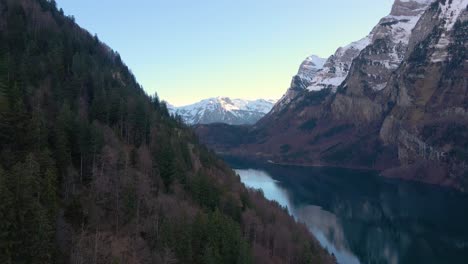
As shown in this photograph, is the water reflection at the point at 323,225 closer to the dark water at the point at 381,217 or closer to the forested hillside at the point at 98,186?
the dark water at the point at 381,217

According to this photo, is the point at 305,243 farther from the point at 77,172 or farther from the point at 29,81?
the point at 29,81

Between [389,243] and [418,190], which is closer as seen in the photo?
[389,243]

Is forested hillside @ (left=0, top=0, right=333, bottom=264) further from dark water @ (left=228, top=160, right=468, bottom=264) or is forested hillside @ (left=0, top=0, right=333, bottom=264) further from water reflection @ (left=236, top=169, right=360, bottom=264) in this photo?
dark water @ (left=228, top=160, right=468, bottom=264)

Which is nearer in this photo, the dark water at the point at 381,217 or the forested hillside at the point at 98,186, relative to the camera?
the forested hillside at the point at 98,186

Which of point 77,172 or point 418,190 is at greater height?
point 77,172

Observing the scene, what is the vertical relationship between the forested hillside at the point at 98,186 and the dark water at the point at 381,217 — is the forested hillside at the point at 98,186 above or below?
above

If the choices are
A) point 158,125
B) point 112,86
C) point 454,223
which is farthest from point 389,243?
point 112,86

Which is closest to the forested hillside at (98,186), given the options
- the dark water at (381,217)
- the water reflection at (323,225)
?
the water reflection at (323,225)

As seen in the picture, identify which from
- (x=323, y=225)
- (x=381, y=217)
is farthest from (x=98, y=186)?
(x=381, y=217)
